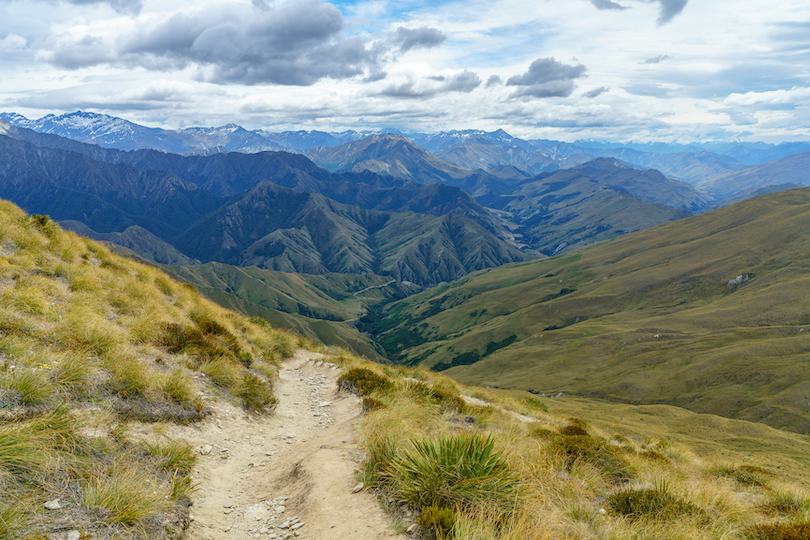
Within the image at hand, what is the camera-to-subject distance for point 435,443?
760cm

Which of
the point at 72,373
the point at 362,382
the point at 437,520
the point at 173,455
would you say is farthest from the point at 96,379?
the point at 437,520

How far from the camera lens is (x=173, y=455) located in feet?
27.3

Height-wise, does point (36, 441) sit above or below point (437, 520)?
above

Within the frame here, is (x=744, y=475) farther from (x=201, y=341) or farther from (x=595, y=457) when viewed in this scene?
(x=201, y=341)

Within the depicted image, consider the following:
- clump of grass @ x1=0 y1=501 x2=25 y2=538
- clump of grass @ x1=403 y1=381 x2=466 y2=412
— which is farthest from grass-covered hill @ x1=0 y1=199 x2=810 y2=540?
clump of grass @ x1=403 y1=381 x2=466 y2=412

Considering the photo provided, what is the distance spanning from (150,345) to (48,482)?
925cm

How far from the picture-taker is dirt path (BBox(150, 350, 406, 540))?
7043 millimetres

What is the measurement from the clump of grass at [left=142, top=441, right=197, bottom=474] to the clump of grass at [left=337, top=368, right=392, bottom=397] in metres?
7.90

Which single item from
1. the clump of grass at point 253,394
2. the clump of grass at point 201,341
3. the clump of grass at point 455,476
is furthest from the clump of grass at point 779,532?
the clump of grass at point 201,341

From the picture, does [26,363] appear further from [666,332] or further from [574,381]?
[666,332]

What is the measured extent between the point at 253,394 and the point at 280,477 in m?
5.88

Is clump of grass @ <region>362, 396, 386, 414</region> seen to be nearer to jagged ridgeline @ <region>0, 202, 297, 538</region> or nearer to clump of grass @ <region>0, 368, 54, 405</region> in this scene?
jagged ridgeline @ <region>0, 202, 297, 538</region>

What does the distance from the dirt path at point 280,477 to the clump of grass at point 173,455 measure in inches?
17.8

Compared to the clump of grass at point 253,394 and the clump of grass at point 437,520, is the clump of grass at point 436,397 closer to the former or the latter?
the clump of grass at point 253,394
